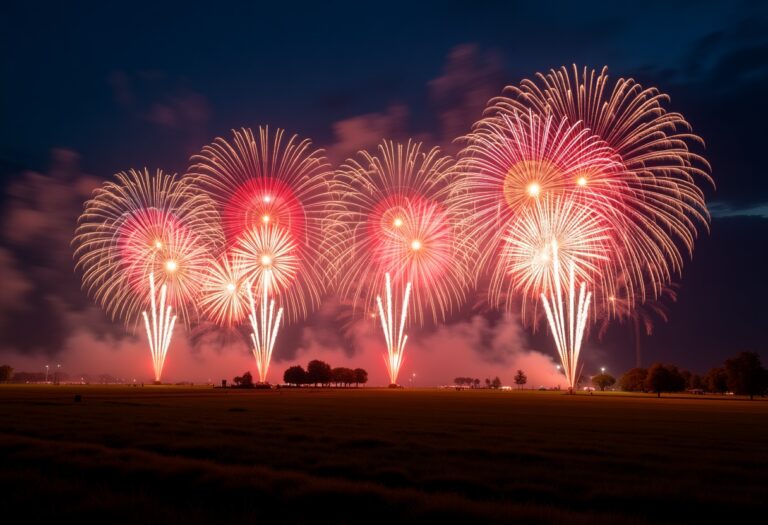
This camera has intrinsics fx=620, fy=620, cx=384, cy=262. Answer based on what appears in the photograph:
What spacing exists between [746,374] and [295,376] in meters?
120

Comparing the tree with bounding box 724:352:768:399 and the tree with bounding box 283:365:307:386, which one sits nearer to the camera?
the tree with bounding box 724:352:768:399

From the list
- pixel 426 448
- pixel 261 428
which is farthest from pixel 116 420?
pixel 426 448

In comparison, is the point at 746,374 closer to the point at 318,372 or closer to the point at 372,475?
the point at 318,372

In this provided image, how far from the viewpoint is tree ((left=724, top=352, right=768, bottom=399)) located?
15075 cm

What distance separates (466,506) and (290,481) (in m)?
5.34

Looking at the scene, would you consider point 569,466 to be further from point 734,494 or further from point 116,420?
point 116,420

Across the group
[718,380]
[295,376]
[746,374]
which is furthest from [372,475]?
[718,380]

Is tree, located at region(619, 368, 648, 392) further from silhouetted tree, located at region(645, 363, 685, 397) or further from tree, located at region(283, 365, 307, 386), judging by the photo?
tree, located at region(283, 365, 307, 386)

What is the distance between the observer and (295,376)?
184375 millimetres

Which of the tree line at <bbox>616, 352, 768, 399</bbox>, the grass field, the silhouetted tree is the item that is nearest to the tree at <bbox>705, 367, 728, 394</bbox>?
the tree line at <bbox>616, 352, 768, 399</bbox>

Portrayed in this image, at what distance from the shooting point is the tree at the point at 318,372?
187 m

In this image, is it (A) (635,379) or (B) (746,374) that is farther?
(A) (635,379)

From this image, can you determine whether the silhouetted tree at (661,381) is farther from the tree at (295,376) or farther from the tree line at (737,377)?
the tree at (295,376)

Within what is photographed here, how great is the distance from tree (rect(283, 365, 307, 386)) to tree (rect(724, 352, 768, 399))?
115 metres
